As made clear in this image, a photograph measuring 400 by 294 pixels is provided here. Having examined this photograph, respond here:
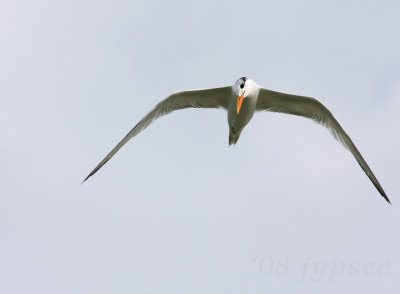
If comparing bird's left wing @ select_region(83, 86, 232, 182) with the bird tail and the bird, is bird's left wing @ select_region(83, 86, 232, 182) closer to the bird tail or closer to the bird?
the bird

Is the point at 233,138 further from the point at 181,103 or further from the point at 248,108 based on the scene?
the point at 181,103

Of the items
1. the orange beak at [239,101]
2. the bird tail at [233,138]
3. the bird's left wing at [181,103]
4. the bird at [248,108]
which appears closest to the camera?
the orange beak at [239,101]

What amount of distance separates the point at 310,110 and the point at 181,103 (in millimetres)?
3849

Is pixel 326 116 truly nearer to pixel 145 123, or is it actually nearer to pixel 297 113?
pixel 297 113

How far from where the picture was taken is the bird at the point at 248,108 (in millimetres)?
16453

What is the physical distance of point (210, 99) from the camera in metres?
17.5

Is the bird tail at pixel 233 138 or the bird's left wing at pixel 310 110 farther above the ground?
the bird's left wing at pixel 310 110

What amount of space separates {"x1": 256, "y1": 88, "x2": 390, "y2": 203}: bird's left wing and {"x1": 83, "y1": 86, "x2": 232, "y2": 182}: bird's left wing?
111 cm

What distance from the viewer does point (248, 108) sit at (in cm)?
1623

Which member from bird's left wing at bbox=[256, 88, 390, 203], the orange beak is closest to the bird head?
the orange beak

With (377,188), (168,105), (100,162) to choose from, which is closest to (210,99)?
(168,105)

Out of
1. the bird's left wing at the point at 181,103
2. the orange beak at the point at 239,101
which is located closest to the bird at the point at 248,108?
the bird's left wing at the point at 181,103

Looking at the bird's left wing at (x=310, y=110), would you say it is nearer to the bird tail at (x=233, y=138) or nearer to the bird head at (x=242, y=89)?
the bird head at (x=242, y=89)

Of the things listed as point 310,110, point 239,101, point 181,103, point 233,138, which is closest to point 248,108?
point 239,101
